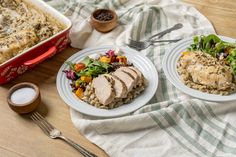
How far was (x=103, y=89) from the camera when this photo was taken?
4.56ft

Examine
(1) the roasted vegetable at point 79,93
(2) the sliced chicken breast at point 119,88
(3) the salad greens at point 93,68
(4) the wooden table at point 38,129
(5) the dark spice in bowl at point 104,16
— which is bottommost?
(4) the wooden table at point 38,129

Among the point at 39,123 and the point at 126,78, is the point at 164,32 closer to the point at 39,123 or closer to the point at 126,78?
the point at 126,78

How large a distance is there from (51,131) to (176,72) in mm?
585

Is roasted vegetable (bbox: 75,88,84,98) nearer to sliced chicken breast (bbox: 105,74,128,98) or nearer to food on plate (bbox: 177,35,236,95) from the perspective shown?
sliced chicken breast (bbox: 105,74,128,98)

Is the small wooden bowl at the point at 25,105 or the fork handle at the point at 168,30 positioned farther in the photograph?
the fork handle at the point at 168,30

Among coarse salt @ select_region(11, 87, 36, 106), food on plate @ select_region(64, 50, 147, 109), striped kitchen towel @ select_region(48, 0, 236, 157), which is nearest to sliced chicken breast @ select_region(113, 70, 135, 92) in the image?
food on plate @ select_region(64, 50, 147, 109)

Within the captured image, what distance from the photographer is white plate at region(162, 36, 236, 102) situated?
1.40 m

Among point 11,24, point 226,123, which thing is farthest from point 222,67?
point 11,24

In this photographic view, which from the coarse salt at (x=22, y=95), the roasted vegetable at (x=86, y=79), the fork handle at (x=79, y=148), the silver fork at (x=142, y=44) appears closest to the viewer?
the fork handle at (x=79, y=148)

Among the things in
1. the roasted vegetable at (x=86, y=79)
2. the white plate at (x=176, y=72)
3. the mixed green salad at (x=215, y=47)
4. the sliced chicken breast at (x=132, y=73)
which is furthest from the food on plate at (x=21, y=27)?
the mixed green salad at (x=215, y=47)

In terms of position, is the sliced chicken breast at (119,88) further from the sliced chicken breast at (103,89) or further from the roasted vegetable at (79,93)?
the roasted vegetable at (79,93)

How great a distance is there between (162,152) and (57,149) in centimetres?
37

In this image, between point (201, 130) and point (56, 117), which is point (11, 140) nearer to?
point (56, 117)

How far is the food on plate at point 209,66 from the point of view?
1.43 metres
